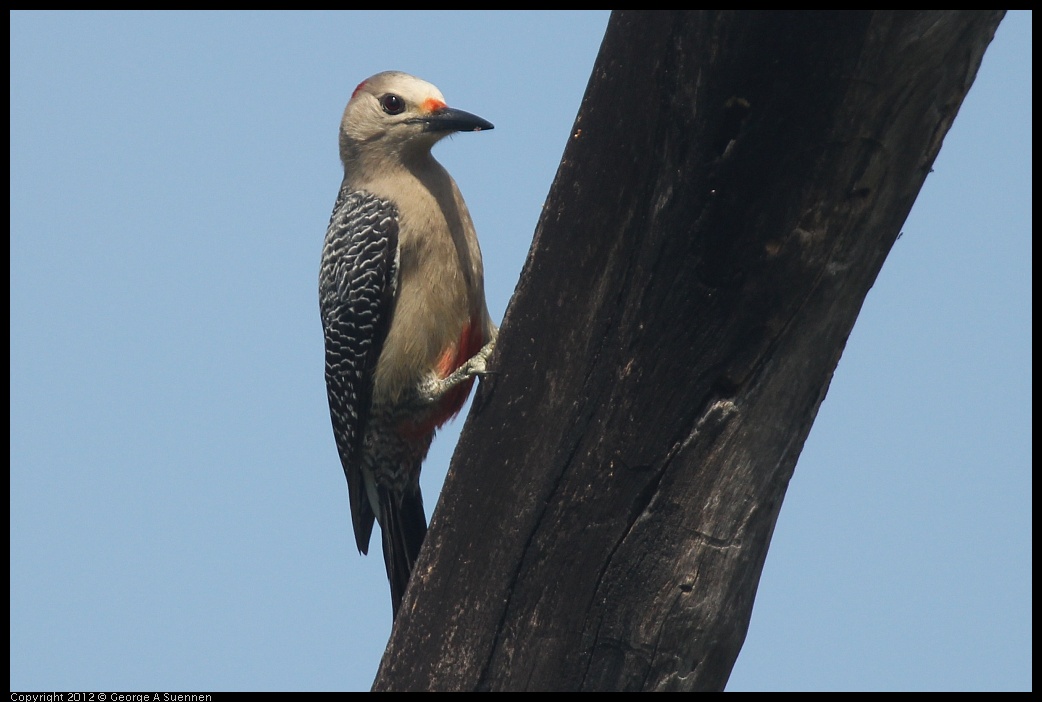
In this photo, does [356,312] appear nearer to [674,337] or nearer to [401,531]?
[401,531]

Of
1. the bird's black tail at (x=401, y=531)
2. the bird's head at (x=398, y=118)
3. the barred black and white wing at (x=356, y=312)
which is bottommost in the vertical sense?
the bird's black tail at (x=401, y=531)

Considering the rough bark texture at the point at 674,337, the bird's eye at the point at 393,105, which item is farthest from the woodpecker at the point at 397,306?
the rough bark texture at the point at 674,337

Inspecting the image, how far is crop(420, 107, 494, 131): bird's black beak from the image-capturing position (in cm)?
624

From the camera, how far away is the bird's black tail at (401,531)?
21.2 ft

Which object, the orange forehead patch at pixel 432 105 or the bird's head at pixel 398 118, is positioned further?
the orange forehead patch at pixel 432 105

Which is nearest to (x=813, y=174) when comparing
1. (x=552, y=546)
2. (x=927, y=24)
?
(x=927, y=24)

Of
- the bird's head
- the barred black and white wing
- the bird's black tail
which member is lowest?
the bird's black tail

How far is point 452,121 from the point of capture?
634cm

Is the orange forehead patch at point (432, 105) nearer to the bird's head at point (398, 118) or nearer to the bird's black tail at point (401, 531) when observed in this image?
the bird's head at point (398, 118)

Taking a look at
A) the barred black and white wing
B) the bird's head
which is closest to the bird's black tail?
the barred black and white wing

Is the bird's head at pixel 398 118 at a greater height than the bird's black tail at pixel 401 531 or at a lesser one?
greater

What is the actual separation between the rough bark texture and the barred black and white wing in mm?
2596

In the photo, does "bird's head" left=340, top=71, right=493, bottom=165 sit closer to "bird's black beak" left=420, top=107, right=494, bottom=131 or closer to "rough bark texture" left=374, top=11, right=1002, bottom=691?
"bird's black beak" left=420, top=107, right=494, bottom=131

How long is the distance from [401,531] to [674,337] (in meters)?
3.72
